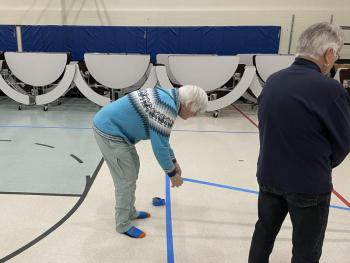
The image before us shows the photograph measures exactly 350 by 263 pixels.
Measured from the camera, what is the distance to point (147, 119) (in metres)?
1.85

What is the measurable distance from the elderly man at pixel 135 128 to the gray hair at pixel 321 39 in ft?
2.30

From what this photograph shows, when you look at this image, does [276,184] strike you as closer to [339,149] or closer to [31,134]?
[339,149]

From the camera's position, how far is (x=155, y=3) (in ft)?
26.4

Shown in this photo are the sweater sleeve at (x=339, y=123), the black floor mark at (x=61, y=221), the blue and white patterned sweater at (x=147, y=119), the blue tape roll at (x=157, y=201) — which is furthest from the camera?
the blue tape roll at (x=157, y=201)

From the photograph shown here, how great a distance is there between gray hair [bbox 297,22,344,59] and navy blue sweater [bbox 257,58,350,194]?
0.04 m

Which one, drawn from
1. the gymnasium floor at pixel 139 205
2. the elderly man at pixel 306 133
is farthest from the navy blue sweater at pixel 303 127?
the gymnasium floor at pixel 139 205

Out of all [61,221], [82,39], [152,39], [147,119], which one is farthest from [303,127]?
[82,39]

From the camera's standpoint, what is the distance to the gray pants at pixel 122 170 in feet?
6.47

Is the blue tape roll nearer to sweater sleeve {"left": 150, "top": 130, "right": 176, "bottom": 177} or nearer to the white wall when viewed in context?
sweater sleeve {"left": 150, "top": 130, "right": 176, "bottom": 177}

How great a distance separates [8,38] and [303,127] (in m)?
8.15

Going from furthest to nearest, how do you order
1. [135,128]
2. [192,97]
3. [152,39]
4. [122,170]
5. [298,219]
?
[152,39], [122,170], [135,128], [192,97], [298,219]

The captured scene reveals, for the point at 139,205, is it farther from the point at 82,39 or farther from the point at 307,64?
the point at 82,39

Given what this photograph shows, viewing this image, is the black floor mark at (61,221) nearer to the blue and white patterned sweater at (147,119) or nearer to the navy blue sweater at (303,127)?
the blue and white patterned sweater at (147,119)

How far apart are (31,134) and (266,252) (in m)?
3.67
